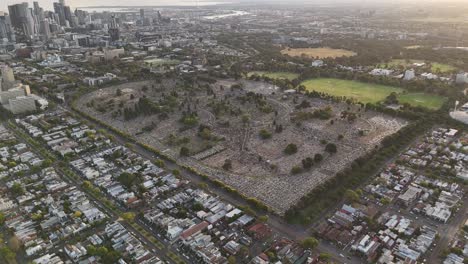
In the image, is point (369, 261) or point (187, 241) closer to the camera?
point (369, 261)

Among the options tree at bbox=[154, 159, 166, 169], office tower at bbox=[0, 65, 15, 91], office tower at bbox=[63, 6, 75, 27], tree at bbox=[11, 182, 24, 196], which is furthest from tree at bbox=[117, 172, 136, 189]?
office tower at bbox=[63, 6, 75, 27]

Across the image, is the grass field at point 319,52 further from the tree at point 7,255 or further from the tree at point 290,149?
the tree at point 7,255

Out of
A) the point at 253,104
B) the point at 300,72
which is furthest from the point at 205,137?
the point at 300,72

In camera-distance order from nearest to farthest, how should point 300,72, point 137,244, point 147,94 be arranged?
point 137,244
point 147,94
point 300,72

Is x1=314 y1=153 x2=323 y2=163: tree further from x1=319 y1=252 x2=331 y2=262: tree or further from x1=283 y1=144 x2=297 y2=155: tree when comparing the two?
x1=319 y1=252 x2=331 y2=262: tree

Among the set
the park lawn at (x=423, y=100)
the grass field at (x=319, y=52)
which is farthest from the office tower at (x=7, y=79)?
the park lawn at (x=423, y=100)

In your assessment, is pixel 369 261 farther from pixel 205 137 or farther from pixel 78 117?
pixel 78 117
